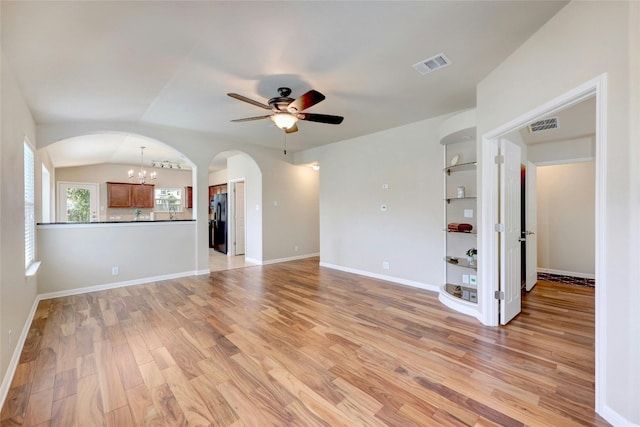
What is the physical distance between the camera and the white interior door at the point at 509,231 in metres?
2.96

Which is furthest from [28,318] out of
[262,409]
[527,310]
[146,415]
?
[527,310]

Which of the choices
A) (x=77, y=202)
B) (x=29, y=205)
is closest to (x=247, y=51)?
(x=29, y=205)

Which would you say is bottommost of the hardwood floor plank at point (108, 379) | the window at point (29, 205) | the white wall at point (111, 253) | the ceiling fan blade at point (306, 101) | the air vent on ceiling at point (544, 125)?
the hardwood floor plank at point (108, 379)

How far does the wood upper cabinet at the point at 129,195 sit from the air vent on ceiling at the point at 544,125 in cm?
958

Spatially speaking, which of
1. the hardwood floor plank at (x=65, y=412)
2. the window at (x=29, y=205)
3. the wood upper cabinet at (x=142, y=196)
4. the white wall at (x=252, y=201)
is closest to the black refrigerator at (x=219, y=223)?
the white wall at (x=252, y=201)

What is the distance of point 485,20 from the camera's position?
205cm

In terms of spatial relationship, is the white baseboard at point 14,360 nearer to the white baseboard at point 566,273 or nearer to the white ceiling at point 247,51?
the white ceiling at point 247,51

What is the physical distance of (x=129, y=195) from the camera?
827 centimetres

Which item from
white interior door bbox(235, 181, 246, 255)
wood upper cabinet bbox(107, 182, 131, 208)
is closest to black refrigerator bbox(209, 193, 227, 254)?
white interior door bbox(235, 181, 246, 255)

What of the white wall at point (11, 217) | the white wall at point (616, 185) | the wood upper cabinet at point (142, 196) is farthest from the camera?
the wood upper cabinet at point (142, 196)

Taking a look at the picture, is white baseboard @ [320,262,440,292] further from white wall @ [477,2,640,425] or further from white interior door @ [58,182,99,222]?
white interior door @ [58,182,99,222]

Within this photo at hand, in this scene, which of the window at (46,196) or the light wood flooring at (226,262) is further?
the light wood flooring at (226,262)

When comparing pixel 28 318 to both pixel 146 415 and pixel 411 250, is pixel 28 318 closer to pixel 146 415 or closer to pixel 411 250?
pixel 146 415

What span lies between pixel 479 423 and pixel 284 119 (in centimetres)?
307
